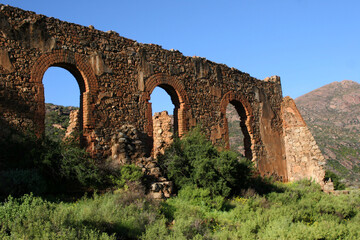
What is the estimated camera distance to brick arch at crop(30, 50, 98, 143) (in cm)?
966

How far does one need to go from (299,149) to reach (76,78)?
10246mm

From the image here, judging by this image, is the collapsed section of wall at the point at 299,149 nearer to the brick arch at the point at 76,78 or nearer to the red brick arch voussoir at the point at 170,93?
the red brick arch voussoir at the point at 170,93

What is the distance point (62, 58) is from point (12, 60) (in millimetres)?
1309

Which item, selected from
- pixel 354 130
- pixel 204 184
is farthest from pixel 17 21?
pixel 354 130

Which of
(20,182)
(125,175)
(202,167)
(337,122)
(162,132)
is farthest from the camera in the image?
(337,122)

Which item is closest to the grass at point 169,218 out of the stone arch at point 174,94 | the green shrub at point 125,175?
the green shrub at point 125,175

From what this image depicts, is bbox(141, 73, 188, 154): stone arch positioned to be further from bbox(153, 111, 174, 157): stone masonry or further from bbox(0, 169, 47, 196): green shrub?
bbox(0, 169, 47, 196): green shrub

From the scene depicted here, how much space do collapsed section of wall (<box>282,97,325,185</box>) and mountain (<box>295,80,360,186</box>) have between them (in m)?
4.49

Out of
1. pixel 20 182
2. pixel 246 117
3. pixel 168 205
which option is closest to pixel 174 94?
pixel 246 117

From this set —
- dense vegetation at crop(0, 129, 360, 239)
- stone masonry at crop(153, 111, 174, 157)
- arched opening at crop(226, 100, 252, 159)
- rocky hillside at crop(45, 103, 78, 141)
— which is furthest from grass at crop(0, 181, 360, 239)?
rocky hillside at crop(45, 103, 78, 141)

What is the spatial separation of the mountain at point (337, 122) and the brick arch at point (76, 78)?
Answer: 14445mm

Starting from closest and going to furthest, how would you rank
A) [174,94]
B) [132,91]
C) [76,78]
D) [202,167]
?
[202,167] → [76,78] → [132,91] → [174,94]

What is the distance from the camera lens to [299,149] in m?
16.5

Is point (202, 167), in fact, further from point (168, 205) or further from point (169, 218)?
point (169, 218)
